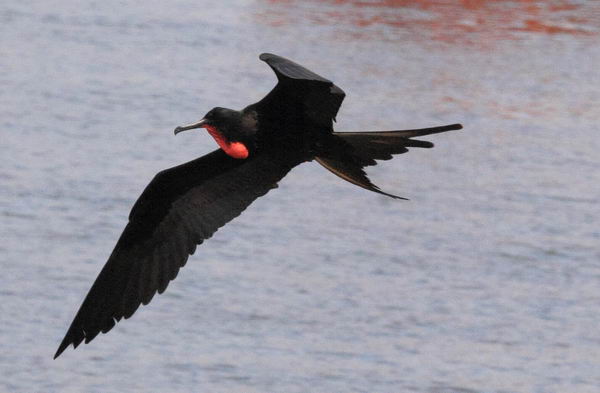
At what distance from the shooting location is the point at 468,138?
551 inches

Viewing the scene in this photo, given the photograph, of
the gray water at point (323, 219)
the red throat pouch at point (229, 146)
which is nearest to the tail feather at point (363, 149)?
the red throat pouch at point (229, 146)

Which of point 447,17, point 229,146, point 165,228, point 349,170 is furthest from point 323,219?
point 447,17

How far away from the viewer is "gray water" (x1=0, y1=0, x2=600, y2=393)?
27.1ft

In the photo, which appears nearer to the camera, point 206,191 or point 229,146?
point 229,146

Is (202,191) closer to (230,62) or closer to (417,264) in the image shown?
(417,264)

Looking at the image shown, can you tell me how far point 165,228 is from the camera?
572 centimetres

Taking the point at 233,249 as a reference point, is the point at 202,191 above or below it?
above

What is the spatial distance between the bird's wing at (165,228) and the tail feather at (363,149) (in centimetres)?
43

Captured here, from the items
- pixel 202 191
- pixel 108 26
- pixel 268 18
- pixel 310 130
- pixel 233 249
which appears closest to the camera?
pixel 310 130

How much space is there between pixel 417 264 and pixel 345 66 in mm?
6769

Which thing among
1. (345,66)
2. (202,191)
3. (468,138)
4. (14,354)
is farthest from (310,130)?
(345,66)

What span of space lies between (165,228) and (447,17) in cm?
1457

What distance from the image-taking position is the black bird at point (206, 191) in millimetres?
5098

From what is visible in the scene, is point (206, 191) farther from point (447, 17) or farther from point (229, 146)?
point (447, 17)
